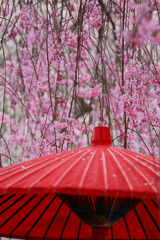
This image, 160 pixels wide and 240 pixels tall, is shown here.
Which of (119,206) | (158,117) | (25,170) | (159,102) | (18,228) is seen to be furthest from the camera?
(158,117)

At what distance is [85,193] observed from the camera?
2.66 feet

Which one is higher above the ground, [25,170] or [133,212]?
[25,170]

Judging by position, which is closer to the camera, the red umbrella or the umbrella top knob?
the red umbrella

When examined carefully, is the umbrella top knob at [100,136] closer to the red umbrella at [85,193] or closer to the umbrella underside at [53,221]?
the red umbrella at [85,193]

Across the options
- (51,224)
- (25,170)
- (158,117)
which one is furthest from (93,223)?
(158,117)

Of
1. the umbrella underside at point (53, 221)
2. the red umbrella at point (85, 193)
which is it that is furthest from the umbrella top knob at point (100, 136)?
the umbrella underside at point (53, 221)

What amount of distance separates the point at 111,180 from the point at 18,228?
654 millimetres

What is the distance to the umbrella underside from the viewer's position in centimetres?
135

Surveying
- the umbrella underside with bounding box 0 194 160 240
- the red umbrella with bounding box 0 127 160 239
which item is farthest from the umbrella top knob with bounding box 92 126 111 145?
the umbrella underside with bounding box 0 194 160 240

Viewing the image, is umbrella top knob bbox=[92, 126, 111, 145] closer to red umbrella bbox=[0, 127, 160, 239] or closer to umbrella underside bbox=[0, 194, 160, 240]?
red umbrella bbox=[0, 127, 160, 239]

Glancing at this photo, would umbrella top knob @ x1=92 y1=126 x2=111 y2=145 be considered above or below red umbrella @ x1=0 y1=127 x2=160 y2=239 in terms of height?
above

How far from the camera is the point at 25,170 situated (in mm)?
1018

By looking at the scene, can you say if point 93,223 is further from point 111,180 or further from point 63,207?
point 111,180

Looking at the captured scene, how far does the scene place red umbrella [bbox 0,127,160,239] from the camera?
0.84m
